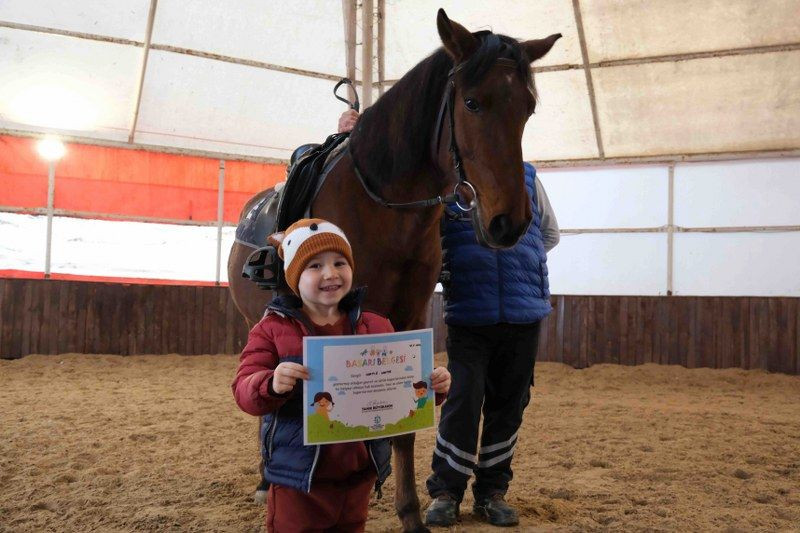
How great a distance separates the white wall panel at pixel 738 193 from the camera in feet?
25.4

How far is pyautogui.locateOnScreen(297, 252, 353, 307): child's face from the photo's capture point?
147 centimetres

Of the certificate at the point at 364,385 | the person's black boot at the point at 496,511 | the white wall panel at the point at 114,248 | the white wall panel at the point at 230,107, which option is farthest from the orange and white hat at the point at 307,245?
the white wall panel at the point at 230,107

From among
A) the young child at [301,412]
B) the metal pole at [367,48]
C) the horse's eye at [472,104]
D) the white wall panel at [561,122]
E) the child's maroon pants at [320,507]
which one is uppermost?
the metal pole at [367,48]

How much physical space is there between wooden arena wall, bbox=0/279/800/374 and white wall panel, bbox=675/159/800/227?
1.05 m

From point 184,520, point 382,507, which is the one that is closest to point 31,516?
point 184,520

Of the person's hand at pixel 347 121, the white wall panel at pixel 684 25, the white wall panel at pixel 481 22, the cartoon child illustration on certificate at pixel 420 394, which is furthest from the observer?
the white wall panel at pixel 481 22

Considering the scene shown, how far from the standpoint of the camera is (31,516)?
2.42 m

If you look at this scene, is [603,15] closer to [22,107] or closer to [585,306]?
[585,306]

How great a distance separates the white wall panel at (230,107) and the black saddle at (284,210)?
556cm

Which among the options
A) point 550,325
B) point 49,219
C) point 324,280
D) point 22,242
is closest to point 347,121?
point 324,280

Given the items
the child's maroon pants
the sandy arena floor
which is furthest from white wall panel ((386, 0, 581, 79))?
the child's maroon pants

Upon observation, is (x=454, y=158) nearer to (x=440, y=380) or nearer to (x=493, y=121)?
(x=493, y=121)

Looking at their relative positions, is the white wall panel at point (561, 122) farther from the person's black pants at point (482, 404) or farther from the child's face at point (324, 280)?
the child's face at point (324, 280)

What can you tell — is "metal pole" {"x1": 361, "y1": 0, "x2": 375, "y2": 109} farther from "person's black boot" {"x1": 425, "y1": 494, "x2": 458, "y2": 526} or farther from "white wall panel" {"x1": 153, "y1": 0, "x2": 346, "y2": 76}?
"person's black boot" {"x1": 425, "y1": 494, "x2": 458, "y2": 526}
